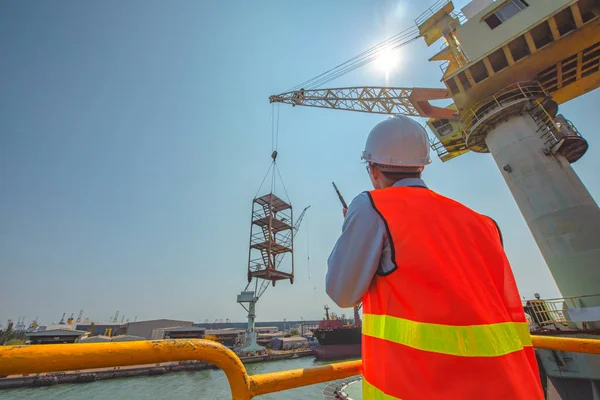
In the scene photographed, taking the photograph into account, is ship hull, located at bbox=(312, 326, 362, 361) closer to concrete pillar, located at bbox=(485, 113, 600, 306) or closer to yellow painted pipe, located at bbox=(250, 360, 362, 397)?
concrete pillar, located at bbox=(485, 113, 600, 306)

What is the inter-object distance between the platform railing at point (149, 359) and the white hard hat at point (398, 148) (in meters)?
1.31

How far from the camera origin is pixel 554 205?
804 centimetres

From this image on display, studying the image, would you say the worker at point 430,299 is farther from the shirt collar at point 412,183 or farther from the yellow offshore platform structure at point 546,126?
the yellow offshore platform structure at point 546,126

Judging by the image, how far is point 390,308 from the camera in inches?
41.9

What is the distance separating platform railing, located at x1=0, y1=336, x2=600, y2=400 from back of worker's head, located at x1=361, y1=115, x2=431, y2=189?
4.03 feet

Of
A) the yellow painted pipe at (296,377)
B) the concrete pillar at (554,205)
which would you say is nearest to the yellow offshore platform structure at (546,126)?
the concrete pillar at (554,205)

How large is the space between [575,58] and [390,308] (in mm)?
14167

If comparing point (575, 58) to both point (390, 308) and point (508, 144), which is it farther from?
point (390, 308)

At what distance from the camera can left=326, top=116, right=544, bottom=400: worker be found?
890 millimetres

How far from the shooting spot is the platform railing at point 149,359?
79 cm

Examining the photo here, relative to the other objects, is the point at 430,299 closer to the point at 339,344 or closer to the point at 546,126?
the point at 546,126

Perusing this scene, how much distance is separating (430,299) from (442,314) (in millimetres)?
61

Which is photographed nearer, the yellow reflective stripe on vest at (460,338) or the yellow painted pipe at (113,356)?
the yellow painted pipe at (113,356)

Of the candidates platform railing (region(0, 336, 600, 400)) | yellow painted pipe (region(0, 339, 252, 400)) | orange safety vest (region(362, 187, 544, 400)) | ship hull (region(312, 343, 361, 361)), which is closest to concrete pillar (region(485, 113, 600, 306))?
orange safety vest (region(362, 187, 544, 400))
